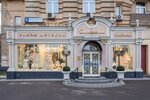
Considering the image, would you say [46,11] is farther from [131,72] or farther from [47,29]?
[131,72]

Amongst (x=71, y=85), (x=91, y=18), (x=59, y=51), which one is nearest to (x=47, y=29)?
(x=59, y=51)

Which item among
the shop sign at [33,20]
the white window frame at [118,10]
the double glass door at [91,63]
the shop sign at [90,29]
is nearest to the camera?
the shop sign at [90,29]

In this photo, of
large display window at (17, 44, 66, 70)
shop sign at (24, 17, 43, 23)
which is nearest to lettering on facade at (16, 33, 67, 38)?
large display window at (17, 44, 66, 70)

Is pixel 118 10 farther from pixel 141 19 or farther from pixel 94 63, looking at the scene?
pixel 94 63

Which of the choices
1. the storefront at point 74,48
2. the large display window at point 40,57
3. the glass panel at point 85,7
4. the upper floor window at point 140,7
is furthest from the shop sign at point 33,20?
the upper floor window at point 140,7

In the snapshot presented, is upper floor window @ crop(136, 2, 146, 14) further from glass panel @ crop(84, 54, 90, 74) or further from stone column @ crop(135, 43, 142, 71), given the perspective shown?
glass panel @ crop(84, 54, 90, 74)

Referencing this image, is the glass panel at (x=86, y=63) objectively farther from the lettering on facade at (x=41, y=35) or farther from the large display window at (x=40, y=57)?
the lettering on facade at (x=41, y=35)

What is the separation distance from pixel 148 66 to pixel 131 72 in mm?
4917

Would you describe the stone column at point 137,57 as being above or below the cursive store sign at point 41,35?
below

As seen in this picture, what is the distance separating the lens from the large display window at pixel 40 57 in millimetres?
30922

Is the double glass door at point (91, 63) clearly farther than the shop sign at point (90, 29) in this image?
Yes

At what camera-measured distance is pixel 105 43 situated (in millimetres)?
30422

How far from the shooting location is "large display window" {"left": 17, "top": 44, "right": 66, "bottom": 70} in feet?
101

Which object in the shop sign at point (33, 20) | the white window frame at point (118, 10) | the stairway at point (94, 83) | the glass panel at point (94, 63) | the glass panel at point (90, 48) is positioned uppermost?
the white window frame at point (118, 10)
